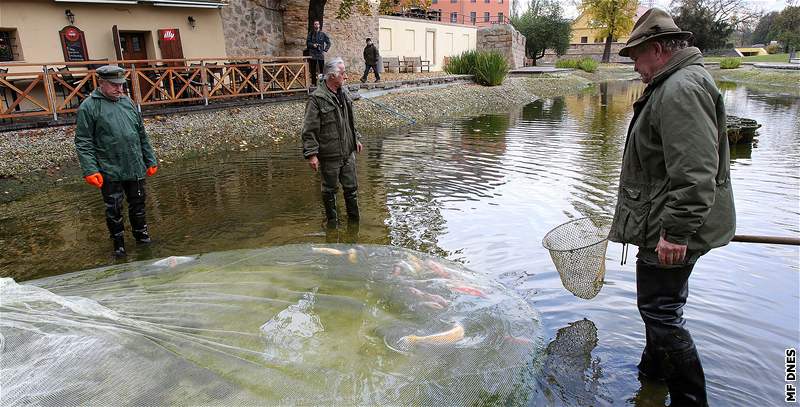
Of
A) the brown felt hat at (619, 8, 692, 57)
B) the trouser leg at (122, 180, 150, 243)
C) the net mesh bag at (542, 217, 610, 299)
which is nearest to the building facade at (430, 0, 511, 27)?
the trouser leg at (122, 180, 150, 243)

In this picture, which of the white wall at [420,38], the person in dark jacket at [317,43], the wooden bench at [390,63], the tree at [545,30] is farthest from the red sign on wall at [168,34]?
the tree at [545,30]

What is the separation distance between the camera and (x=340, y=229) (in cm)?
632

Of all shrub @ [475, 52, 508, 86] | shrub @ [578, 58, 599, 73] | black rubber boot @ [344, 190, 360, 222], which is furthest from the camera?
shrub @ [578, 58, 599, 73]

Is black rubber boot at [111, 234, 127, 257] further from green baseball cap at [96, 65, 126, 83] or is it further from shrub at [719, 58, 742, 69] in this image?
shrub at [719, 58, 742, 69]

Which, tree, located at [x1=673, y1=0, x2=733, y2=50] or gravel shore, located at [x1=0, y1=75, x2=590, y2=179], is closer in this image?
gravel shore, located at [x1=0, y1=75, x2=590, y2=179]

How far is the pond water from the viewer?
11.7ft

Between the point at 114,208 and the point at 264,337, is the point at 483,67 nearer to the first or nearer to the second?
the point at 114,208

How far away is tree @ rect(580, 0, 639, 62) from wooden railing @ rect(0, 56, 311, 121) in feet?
141

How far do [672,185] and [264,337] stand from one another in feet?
7.39

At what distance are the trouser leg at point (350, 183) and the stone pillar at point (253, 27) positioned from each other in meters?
13.8

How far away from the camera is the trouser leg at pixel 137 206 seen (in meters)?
5.52

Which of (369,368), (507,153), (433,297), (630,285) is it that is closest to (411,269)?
(433,297)

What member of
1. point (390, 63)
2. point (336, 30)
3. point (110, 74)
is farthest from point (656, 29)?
point (390, 63)

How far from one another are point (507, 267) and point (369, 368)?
8.89ft
